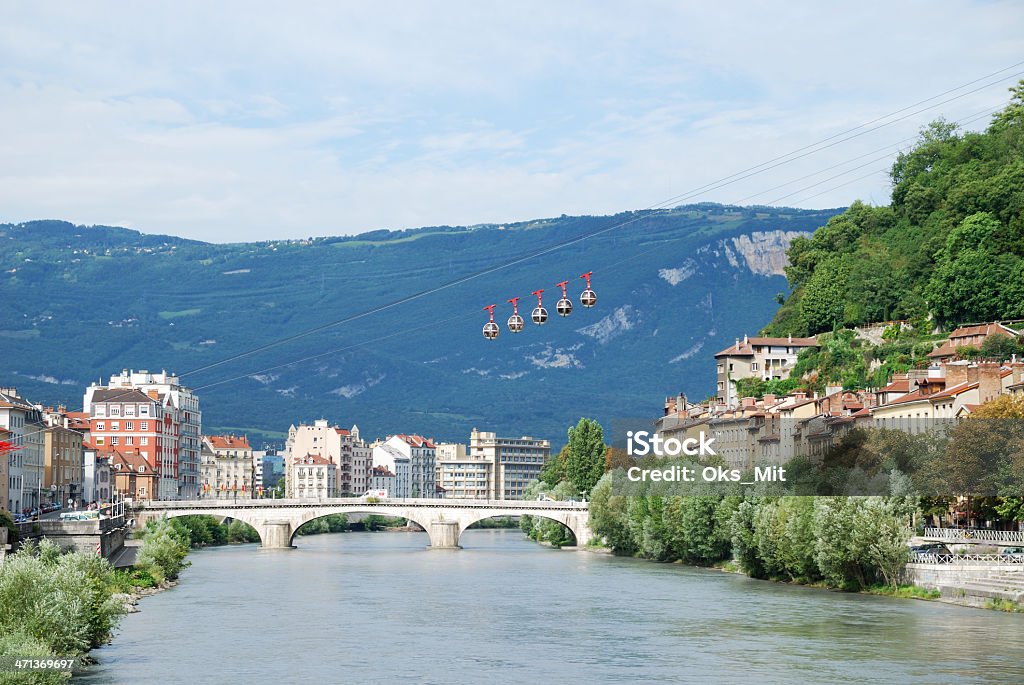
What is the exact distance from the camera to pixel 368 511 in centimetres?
11581

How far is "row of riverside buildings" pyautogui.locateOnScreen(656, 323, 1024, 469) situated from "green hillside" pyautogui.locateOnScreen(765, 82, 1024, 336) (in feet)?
10.5

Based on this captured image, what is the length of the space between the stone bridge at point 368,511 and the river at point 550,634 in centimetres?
3325

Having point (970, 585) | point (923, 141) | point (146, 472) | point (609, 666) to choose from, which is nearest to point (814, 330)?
point (923, 141)

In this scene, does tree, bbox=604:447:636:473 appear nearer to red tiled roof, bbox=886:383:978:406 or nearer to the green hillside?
the green hillside

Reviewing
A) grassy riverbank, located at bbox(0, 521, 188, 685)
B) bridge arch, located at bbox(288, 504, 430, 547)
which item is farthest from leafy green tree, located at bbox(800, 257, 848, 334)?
grassy riverbank, located at bbox(0, 521, 188, 685)

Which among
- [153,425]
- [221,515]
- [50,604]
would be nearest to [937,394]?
[50,604]

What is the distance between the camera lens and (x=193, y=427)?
153000mm

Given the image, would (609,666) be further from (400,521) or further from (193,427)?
(400,521)

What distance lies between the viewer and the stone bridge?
4377 inches

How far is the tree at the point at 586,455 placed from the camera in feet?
409

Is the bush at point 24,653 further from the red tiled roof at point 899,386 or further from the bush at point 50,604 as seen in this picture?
the red tiled roof at point 899,386

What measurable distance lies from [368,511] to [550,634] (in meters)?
65.2

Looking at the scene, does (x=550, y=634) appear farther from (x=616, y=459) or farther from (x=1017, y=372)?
(x=616, y=459)

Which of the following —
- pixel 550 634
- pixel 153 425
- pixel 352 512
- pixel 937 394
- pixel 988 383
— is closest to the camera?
pixel 550 634
